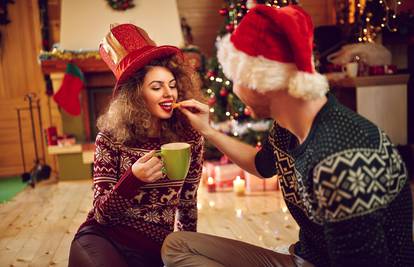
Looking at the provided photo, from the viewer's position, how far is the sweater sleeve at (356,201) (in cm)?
91

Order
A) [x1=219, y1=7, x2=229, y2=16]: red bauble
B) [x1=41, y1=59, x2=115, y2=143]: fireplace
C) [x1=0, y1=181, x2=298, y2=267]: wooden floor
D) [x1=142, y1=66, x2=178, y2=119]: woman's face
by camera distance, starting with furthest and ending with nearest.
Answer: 1. [x1=41, y1=59, x2=115, y2=143]: fireplace
2. [x1=219, y1=7, x2=229, y2=16]: red bauble
3. [x1=0, y1=181, x2=298, y2=267]: wooden floor
4. [x1=142, y1=66, x2=178, y2=119]: woman's face

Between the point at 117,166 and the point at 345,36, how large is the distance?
3.99 meters

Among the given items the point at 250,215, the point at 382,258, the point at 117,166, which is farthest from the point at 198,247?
the point at 250,215

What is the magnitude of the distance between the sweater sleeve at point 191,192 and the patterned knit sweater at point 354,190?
2.16 ft

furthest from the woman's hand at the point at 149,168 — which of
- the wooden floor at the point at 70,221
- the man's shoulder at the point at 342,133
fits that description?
the wooden floor at the point at 70,221

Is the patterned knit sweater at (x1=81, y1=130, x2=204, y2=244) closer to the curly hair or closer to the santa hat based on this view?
the curly hair

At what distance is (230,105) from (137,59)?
2.49 meters

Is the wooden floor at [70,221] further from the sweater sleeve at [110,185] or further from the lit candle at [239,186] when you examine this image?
the sweater sleeve at [110,185]

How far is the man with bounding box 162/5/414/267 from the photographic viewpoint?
921 mm

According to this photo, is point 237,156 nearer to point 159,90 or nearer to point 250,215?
point 159,90

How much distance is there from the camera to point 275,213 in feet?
9.84

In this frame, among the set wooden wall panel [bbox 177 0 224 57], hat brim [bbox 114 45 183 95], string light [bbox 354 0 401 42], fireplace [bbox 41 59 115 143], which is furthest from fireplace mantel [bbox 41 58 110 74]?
hat brim [bbox 114 45 183 95]

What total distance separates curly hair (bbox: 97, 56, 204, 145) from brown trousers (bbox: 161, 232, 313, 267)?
45 cm

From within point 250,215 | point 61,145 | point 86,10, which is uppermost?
point 86,10
